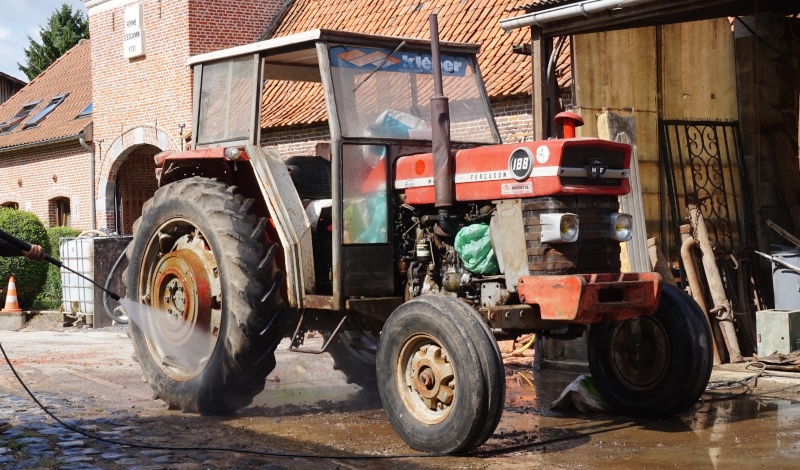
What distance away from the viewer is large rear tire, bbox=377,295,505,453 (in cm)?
551

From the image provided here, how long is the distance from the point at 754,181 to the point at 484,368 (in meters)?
6.43

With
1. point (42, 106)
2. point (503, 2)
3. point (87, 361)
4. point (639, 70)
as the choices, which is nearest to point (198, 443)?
point (87, 361)

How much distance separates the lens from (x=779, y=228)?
10484 mm

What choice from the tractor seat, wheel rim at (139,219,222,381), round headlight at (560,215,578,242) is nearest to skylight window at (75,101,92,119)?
wheel rim at (139,219,222,381)

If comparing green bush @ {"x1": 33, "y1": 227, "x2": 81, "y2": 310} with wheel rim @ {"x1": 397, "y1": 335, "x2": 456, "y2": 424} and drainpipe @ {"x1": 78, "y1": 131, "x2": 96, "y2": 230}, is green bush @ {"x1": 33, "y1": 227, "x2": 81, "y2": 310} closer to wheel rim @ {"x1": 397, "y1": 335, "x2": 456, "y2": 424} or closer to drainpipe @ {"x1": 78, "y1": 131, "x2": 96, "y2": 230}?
drainpipe @ {"x1": 78, "y1": 131, "x2": 96, "y2": 230}

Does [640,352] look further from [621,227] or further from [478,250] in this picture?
[478,250]

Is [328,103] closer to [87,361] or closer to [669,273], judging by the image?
[669,273]

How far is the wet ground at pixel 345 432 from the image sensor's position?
18.3 feet

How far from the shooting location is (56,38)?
1677 inches

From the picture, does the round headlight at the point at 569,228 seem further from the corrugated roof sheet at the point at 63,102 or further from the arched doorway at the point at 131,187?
the corrugated roof sheet at the point at 63,102

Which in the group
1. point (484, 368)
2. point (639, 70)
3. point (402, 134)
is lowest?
point (484, 368)

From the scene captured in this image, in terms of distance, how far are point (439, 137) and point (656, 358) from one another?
1.94 meters

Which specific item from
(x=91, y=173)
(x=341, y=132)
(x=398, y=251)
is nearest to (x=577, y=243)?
(x=398, y=251)

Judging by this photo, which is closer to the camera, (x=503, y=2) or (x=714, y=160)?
(x=714, y=160)
